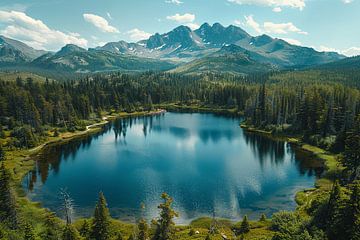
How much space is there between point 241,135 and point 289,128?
76.3ft

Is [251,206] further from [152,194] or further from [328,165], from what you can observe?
[328,165]

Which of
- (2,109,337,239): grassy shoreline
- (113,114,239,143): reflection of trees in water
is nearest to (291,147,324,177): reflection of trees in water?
(2,109,337,239): grassy shoreline

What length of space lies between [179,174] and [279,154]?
147 ft

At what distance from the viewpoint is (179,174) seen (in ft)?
311

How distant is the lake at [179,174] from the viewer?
72.9 m

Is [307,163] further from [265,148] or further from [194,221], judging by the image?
[194,221]

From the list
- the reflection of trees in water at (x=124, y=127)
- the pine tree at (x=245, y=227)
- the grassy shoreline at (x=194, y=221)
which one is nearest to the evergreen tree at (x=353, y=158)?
the grassy shoreline at (x=194, y=221)

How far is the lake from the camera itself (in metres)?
72.9

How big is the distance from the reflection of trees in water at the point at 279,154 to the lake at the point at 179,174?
0.30m

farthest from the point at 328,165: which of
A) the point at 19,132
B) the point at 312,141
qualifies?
the point at 19,132

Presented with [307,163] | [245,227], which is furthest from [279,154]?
[245,227]

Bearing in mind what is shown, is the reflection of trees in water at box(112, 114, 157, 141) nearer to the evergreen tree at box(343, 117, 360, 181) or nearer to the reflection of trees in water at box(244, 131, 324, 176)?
the reflection of trees in water at box(244, 131, 324, 176)

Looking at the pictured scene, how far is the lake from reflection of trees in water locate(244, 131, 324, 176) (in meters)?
0.30

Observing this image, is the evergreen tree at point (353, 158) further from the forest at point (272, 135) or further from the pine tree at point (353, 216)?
the pine tree at point (353, 216)
